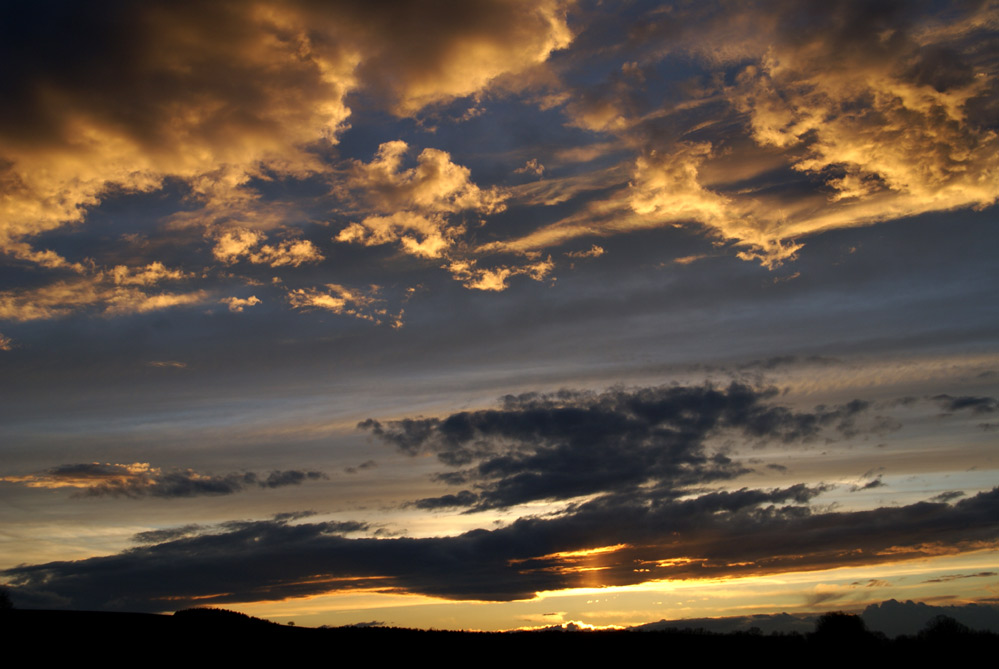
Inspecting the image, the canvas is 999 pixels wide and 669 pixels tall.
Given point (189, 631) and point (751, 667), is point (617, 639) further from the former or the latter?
point (189, 631)

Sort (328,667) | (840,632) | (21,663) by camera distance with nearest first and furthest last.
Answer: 1. (21,663)
2. (328,667)
3. (840,632)

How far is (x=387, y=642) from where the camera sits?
6544 cm

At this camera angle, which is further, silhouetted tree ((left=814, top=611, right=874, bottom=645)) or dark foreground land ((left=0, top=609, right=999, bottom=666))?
silhouetted tree ((left=814, top=611, right=874, bottom=645))

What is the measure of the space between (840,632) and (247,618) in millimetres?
67276

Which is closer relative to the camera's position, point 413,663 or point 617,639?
point 413,663

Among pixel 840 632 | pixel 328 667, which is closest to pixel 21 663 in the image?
pixel 328 667

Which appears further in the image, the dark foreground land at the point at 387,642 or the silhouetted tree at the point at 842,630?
the silhouetted tree at the point at 842,630

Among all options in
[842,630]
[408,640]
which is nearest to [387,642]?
[408,640]

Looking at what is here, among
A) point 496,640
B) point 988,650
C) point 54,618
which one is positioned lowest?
point 988,650

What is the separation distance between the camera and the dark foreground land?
2152 inches

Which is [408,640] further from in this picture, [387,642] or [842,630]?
[842,630]

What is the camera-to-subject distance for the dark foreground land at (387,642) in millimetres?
54656

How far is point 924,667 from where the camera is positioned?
201ft

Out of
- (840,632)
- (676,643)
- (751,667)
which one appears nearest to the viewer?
(751,667)
